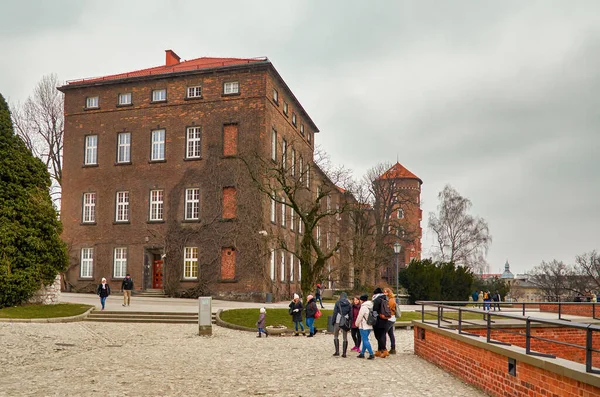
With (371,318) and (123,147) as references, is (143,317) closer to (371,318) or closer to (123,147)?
(371,318)

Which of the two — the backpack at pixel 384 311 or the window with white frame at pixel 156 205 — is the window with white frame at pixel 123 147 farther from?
the backpack at pixel 384 311

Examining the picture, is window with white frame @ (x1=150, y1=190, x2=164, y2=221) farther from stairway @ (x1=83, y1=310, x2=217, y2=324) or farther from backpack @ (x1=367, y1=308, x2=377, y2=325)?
backpack @ (x1=367, y1=308, x2=377, y2=325)

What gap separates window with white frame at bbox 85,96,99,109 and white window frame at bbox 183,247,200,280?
11775 millimetres

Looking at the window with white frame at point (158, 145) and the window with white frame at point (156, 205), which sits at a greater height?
the window with white frame at point (158, 145)

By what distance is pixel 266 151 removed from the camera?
121 ft

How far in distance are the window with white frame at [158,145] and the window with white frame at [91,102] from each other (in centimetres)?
479

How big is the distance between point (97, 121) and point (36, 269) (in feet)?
55.4

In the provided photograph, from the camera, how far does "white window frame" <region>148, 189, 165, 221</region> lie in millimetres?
38281

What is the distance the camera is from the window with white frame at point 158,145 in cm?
3884

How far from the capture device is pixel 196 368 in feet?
39.8

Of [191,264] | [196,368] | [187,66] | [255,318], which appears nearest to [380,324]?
[196,368]

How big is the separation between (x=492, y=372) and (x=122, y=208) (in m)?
33.0

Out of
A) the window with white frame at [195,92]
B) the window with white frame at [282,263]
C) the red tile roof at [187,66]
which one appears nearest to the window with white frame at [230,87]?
the red tile roof at [187,66]

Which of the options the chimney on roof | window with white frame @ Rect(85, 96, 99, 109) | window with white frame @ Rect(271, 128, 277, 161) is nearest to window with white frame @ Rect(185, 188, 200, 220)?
window with white frame @ Rect(271, 128, 277, 161)
